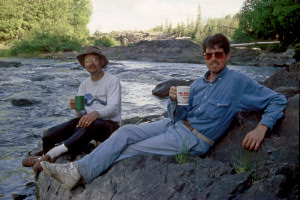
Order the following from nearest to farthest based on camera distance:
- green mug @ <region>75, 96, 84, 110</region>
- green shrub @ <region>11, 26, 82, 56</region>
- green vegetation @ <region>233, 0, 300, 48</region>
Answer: green mug @ <region>75, 96, 84, 110</region> < green vegetation @ <region>233, 0, 300, 48</region> < green shrub @ <region>11, 26, 82, 56</region>

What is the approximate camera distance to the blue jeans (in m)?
2.83

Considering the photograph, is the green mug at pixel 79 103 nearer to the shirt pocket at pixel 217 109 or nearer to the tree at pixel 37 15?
the shirt pocket at pixel 217 109

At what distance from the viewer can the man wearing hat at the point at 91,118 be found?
12.1 feet

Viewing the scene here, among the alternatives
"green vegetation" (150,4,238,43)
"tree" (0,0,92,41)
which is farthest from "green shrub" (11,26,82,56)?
"green vegetation" (150,4,238,43)

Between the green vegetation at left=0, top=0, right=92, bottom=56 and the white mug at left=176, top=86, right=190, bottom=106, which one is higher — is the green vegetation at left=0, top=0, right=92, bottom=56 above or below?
above

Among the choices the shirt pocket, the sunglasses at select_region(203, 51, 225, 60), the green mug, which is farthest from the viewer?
the green mug

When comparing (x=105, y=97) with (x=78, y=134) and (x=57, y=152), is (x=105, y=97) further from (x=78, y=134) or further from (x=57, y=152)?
(x=57, y=152)

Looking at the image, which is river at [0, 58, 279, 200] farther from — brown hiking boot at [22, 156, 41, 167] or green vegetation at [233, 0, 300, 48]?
green vegetation at [233, 0, 300, 48]

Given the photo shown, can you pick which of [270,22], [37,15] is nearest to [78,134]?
[270,22]

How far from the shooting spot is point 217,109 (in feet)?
9.57

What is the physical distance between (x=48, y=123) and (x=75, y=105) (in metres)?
4.14

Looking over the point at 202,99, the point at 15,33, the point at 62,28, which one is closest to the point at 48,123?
the point at 202,99

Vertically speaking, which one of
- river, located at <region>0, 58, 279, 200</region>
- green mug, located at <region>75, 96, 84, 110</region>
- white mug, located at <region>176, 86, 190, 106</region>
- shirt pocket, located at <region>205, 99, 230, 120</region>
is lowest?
river, located at <region>0, 58, 279, 200</region>

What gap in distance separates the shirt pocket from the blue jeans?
0.98 feet
